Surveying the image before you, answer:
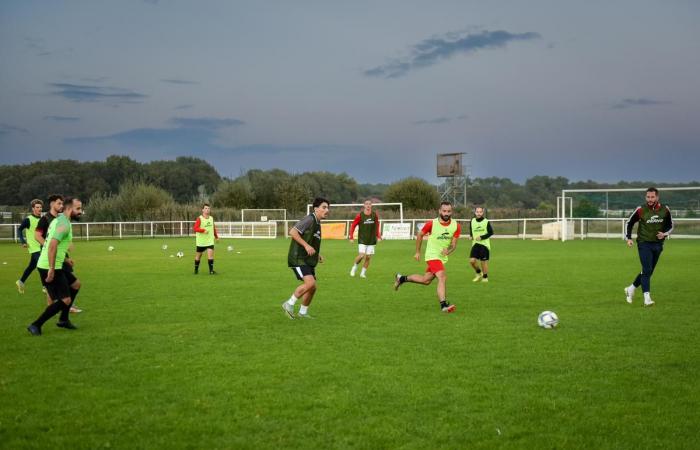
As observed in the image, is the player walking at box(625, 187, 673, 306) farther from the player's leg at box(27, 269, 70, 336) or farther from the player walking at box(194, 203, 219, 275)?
the player walking at box(194, 203, 219, 275)

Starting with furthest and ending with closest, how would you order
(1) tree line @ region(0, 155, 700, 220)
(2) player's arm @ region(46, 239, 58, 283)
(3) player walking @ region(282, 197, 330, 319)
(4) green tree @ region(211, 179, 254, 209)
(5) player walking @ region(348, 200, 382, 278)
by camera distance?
1. (4) green tree @ region(211, 179, 254, 209)
2. (1) tree line @ region(0, 155, 700, 220)
3. (5) player walking @ region(348, 200, 382, 278)
4. (3) player walking @ region(282, 197, 330, 319)
5. (2) player's arm @ region(46, 239, 58, 283)

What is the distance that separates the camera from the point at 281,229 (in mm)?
53531

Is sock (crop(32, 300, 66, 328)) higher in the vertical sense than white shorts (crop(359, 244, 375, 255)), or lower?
lower

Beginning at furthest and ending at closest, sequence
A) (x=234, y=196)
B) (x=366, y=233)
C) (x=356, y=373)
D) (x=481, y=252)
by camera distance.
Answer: (x=234, y=196)
(x=366, y=233)
(x=481, y=252)
(x=356, y=373)

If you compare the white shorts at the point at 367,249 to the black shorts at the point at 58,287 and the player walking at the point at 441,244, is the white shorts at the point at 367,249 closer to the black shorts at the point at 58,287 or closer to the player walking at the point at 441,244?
the player walking at the point at 441,244

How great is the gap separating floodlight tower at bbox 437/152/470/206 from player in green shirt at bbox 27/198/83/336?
78.5 metres

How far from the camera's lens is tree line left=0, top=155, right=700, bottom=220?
200ft

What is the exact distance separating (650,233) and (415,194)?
71616 mm

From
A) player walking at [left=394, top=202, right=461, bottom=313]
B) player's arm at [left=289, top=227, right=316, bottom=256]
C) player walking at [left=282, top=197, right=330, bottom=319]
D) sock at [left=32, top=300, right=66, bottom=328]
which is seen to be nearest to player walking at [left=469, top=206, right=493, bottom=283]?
player walking at [left=394, top=202, right=461, bottom=313]

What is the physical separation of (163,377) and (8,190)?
330ft

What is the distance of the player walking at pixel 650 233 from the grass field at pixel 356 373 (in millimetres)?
544

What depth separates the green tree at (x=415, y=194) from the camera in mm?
83938

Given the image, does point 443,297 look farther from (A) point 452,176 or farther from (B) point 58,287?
(A) point 452,176

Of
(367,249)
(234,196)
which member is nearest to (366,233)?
(367,249)
